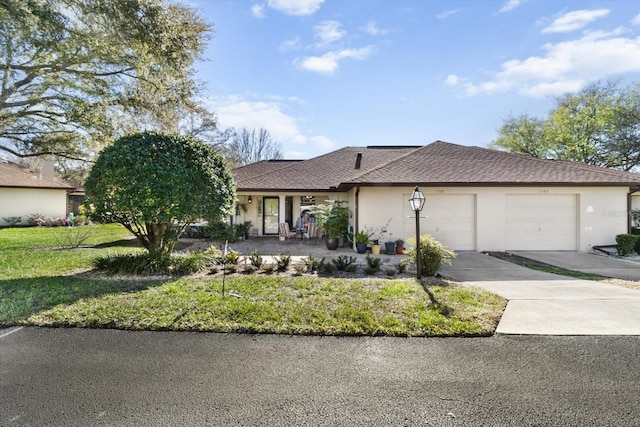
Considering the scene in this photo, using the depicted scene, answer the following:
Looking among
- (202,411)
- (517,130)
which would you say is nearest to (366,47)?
(202,411)

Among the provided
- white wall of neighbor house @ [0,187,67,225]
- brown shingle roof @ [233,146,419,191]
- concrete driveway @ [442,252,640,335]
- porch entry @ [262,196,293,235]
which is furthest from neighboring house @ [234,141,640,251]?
white wall of neighbor house @ [0,187,67,225]

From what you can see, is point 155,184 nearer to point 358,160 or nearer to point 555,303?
point 555,303

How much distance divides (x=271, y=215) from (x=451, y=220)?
931 centimetres

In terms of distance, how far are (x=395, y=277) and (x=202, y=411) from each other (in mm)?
5401

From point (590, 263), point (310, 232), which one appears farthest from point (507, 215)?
point (310, 232)

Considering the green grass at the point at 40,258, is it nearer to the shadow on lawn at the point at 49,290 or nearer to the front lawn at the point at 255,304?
the front lawn at the point at 255,304

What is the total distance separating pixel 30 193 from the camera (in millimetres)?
21859

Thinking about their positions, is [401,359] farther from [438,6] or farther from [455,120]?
[455,120]

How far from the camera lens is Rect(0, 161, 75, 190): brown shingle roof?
21.0 meters

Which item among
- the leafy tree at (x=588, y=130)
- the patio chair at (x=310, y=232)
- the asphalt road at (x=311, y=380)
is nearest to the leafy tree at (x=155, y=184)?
the asphalt road at (x=311, y=380)

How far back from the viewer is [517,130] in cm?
2759

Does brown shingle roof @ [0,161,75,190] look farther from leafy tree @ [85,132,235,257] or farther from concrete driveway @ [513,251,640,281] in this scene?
concrete driveway @ [513,251,640,281]

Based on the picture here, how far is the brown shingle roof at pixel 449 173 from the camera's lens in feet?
35.7

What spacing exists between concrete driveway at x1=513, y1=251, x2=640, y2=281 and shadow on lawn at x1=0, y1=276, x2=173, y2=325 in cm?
1072
